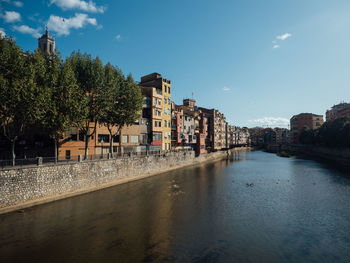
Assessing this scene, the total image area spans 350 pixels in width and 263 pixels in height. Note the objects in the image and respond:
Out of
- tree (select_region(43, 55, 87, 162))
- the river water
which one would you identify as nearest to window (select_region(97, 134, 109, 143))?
tree (select_region(43, 55, 87, 162))

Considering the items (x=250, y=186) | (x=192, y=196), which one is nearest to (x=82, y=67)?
(x=192, y=196)

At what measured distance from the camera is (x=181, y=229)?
19438 millimetres

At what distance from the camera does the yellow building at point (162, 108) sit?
192ft

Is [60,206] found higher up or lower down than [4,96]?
lower down

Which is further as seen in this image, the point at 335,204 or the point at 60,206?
the point at 335,204

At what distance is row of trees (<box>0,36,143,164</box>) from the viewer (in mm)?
23750

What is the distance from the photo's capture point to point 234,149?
154 metres

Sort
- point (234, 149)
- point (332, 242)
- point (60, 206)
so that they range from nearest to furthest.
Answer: point (332, 242) → point (60, 206) → point (234, 149)

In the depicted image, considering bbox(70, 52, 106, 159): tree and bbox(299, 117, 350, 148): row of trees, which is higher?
bbox(70, 52, 106, 159): tree

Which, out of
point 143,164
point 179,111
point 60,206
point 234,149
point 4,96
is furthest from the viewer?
point 234,149

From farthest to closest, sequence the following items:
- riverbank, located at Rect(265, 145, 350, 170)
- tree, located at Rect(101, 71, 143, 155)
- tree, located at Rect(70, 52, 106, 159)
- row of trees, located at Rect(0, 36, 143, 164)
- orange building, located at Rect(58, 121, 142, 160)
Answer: riverbank, located at Rect(265, 145, 350, 170)
orange building, located at Rect(58, 121, 142, 160)
tree, located at Rect(101, 71, 143, 155)
tree, located at Rect(70, 52, 106, 159)
row of trees, located at Rect(0, 36, 143, 164)

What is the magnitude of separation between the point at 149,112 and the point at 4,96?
121ft

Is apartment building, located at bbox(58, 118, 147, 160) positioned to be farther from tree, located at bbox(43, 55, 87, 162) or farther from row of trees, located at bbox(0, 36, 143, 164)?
tree, located at bbox(43, 55, 87, 162)

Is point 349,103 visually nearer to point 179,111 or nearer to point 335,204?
point 179,111
